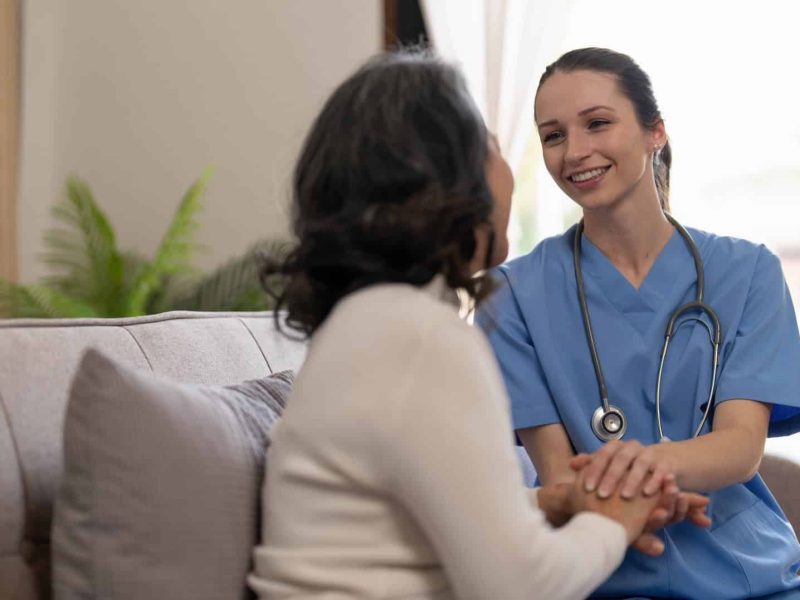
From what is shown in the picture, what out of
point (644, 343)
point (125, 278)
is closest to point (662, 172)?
point (644, 343)

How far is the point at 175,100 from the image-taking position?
3.86 meters

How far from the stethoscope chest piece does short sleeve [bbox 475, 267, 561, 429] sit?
6 centimetres

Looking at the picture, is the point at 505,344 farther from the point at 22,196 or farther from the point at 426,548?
the point at 22,196

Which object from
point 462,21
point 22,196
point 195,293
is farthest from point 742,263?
point 22,196

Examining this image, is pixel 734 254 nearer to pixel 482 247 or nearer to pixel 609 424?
pixel 609 424

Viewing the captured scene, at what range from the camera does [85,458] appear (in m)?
1.06

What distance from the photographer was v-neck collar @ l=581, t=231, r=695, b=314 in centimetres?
159

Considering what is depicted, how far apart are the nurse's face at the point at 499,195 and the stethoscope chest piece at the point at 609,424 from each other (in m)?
0.43

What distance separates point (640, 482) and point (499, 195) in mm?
347

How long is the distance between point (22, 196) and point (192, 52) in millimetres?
783

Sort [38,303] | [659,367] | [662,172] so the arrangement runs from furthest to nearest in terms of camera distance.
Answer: [38,303] → [662,172] → [659,367]

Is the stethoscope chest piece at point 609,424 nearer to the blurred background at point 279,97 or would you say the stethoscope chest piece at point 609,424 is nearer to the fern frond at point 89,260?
the blurred background at point 279,97

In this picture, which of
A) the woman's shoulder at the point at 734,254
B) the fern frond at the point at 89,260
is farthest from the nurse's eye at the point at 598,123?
the fern frond at the point at 89,260

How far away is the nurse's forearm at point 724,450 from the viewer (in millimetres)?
1373
